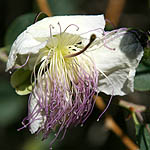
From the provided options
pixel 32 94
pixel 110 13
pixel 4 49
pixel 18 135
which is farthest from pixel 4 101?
pixel 32 94

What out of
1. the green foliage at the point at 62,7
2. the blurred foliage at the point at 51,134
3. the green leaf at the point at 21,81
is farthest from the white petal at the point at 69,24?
the green foliage at the point at 62,7

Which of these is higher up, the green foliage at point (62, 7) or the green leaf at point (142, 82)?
the green leaf at point (142, 82)

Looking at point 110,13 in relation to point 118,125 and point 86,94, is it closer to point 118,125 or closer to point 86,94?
point 118,125

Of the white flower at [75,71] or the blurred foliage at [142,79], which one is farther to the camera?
the blurred foliage at [142,79]

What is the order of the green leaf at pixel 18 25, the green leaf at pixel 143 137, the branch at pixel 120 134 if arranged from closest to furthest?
the green leaf at pixel 143 137 < the green leaf at pixel 18 25 < the branch at pixel 120 134

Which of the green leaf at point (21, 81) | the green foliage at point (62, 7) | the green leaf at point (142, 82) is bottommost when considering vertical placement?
the green foliage at point (62, 7)

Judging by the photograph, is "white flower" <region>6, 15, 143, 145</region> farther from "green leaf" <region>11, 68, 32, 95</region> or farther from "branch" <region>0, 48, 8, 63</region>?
"branch" <region>0, 48, 8, 63</region>

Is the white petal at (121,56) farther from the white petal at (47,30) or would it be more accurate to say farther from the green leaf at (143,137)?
the green leaf at (143,137)

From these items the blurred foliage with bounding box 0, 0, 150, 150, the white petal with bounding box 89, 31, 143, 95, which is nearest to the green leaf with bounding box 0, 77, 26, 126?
the blurred foliage with bounding box 0, 0, 150, 150
